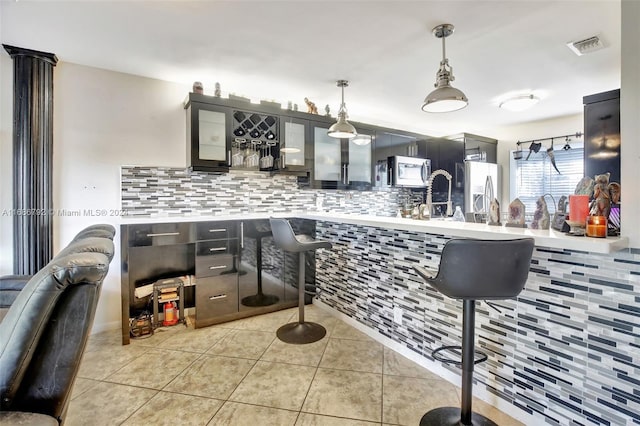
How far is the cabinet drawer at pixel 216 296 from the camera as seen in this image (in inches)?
107

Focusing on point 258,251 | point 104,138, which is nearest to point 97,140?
point 104,138

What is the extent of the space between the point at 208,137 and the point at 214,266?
4.01 feet

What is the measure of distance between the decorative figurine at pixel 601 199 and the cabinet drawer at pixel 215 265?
8.39 ft

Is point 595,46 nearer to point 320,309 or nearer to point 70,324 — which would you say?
point 320,309

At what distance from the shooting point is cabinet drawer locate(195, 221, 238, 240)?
2692 mm

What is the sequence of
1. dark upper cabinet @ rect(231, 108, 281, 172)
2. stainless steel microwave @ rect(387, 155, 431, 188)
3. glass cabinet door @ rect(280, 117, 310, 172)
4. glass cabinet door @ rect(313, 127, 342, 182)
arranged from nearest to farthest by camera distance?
dark upper cabinet @ rect(231, 108, 281, 172)
glass cabinet door @ rect(280, 117, 310, 172)
glass cabinet door @ rect(313, 127, 342, 182)
stainless steel microwave @ rect(387, 155, 431, 188)

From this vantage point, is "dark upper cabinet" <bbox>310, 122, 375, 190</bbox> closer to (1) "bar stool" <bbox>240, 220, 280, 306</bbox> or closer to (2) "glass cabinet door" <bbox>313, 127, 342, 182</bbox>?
(2) "glass cabinet door" <bbox>313, 127, 342, 182</bbox>

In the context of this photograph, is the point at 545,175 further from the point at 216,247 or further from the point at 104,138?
the point at 104,138

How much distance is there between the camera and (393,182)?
4145 millimetres

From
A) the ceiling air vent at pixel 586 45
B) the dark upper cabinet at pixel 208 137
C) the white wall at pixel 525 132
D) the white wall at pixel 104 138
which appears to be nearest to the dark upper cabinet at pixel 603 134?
the ceiling air vent at pixel 586 45

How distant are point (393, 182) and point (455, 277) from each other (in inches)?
115

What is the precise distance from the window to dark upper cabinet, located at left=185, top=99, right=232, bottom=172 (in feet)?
13.0

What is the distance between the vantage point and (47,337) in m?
0.96

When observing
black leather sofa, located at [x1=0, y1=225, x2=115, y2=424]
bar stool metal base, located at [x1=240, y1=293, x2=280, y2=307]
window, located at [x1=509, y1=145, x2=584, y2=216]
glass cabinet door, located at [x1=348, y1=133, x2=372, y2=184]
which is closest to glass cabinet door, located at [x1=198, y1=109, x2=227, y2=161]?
bar stool metal base, located at [x1=240, y1=293, x2=280, y2=307]
